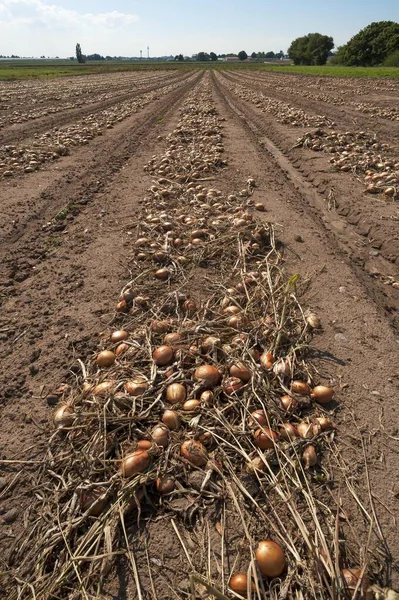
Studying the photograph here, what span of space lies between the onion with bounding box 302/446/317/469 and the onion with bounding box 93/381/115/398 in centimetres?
124

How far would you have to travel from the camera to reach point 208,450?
2.16 metres

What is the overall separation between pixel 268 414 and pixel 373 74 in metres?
38.1

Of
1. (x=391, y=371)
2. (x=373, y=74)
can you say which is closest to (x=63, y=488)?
(x=391, y=371)

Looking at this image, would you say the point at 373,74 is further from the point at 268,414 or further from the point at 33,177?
the point at 268,414

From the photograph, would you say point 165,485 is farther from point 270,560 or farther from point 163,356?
point 163,356

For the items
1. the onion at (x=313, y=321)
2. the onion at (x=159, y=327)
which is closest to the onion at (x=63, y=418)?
the onion at (x=159, y=327)

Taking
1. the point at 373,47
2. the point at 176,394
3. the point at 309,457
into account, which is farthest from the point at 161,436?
the point at 373,47

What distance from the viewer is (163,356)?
2.59 m

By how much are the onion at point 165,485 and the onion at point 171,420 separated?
317 mm

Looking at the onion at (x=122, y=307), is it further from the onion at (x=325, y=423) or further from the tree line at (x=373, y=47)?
the tree line at (x=373, y=47)

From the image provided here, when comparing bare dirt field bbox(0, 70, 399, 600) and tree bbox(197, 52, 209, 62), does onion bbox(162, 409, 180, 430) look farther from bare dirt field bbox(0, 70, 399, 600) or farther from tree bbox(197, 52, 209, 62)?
tree bbox(197, 52, 209, 62)

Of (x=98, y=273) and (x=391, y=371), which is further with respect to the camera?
(x=98, y=273)

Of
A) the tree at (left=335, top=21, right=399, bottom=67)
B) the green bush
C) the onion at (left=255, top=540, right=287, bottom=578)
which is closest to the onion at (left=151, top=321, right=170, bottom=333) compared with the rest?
the onion at (left=255, top=540, right=287, bottom=578)

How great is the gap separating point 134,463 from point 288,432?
2.92 feet
